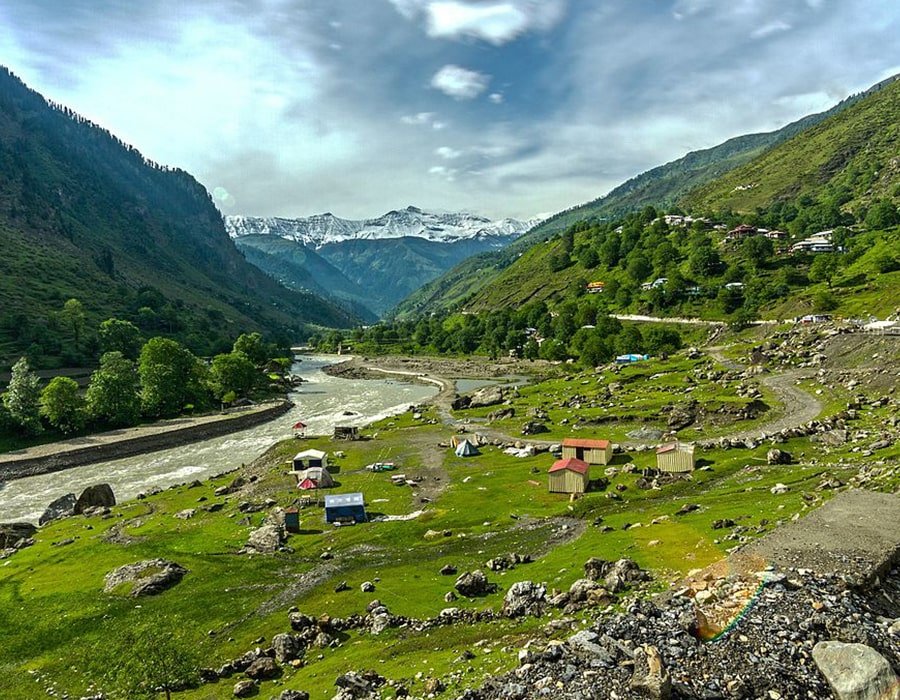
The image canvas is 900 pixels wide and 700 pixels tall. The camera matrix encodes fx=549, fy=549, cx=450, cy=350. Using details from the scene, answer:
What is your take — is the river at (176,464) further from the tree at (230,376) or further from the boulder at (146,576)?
the boulder at (146,576)

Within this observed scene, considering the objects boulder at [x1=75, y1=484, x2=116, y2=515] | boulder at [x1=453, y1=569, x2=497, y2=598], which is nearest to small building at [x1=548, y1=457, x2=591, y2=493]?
boulder at [x1=453, y1=569, x2=497, y2=598]

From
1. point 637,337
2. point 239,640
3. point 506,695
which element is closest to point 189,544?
point 239,640

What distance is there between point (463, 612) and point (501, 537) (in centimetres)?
1516

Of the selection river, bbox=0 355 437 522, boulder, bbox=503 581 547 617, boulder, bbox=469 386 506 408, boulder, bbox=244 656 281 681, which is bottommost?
river, bbox=0 355 437 522

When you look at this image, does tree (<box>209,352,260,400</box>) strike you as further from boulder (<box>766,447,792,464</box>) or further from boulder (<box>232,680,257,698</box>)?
boulder (<box>766,447,792,464</box>)

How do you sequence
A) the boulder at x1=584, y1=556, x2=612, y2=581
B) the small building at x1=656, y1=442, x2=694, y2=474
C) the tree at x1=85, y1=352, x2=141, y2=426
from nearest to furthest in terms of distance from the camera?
the boulder at x1=584, y1=556, x2=612, y2=581 → the small building at x1=656, y1=442, x2=694, y2=474 → the tree at x1=85, y1=352, x2=141, y2=426

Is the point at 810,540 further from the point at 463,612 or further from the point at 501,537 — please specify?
the point at 501,537

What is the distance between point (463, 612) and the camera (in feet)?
112

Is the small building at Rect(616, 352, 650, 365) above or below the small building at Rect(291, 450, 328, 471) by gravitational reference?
above

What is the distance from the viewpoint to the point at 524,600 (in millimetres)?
33031

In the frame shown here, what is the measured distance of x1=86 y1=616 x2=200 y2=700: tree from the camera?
85.5 feet

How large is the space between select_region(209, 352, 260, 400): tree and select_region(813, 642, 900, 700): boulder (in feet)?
533

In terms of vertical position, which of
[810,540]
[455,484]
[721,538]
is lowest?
[455,484]

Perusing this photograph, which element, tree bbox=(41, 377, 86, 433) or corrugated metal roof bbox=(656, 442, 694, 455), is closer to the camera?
corrugated metal roof bbox=(656, 442, 694, 455)
